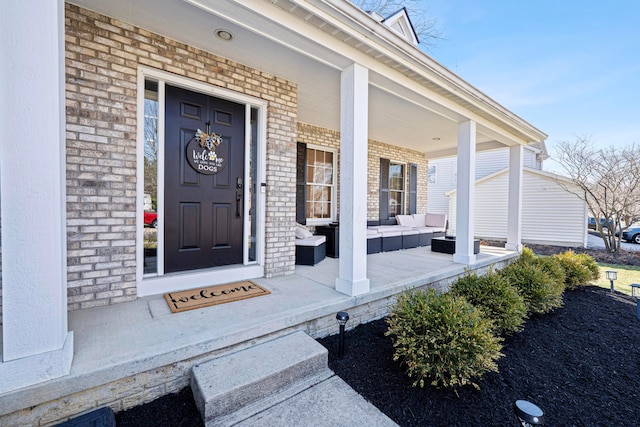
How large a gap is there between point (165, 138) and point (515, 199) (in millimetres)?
6652

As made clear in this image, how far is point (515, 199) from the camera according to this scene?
18.8 ft

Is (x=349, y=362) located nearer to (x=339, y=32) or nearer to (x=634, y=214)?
(x=339, y=32)

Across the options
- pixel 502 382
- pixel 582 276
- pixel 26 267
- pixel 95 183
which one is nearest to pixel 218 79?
pixel 95 183

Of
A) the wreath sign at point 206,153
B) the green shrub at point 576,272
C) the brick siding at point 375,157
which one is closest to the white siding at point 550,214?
the brick siding at point 375,157

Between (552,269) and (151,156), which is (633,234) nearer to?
(552,269)

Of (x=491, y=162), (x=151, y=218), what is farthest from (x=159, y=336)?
(x=491, y=162)

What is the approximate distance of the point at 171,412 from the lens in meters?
1.60

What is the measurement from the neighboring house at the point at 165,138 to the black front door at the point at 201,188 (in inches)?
0.6

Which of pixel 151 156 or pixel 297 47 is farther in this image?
pixel 151 156

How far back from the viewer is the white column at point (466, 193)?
443 centimetres

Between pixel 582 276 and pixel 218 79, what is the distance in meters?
6.56

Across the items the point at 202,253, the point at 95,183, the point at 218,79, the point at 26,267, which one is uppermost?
the point at 218,79

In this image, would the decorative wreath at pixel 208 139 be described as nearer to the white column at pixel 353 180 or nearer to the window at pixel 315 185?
the white column at pixel 353 180

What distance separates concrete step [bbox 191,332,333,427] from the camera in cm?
152
